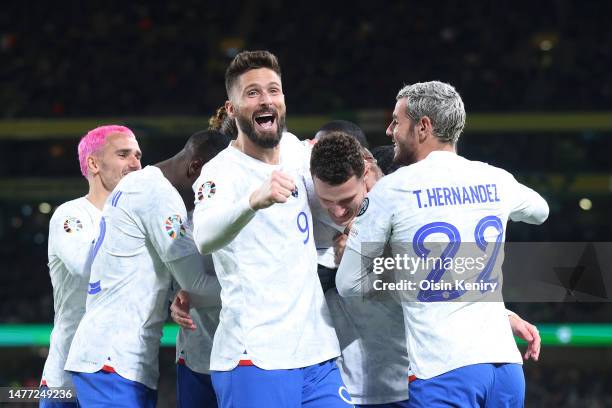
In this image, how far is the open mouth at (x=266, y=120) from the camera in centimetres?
368

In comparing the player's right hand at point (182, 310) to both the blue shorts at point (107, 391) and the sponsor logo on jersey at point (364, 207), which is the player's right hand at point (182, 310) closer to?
the blue shorts at point (107, 391)

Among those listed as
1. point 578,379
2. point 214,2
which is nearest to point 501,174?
point 578,379

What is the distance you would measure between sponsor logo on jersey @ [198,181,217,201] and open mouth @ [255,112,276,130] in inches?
13.3

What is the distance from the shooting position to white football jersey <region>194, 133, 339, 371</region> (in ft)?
11.4

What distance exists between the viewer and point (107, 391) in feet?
12.8

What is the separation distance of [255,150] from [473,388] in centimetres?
130

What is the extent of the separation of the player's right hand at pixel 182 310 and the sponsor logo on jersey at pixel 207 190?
23.3 inches

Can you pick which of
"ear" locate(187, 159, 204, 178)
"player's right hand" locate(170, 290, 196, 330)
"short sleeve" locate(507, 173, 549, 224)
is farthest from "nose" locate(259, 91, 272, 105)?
"short sleeve" locate(507, 173, 549, 224)

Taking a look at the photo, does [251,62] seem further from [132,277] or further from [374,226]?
[132,277]

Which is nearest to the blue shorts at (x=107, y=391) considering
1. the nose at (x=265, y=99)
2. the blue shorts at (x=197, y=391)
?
the blue shorts at (x=197, y=391)

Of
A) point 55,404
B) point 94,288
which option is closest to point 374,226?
point 94,288

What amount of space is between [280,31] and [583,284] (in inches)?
614

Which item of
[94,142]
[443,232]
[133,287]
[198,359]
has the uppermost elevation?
[94,142]

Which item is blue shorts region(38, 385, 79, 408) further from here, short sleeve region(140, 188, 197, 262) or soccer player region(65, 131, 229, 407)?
short sleeve region(140, 188, 197, 262)
